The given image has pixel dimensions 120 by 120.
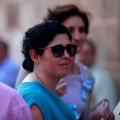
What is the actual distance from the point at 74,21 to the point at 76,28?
2.4 inches

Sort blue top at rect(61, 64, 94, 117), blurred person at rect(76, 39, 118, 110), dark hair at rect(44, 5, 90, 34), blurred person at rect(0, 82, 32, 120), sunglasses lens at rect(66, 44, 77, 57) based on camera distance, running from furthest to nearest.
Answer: blurred person at rect(76, 39, 118, 110), dark hair at rect(44, 5, 90, 34), blue top at rect(61, 64, 94, 117), sunglasses lens at rect(66, 44, 77, 57), blurred person at rect(0, 82, 32, 120)

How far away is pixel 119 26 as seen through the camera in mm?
5992

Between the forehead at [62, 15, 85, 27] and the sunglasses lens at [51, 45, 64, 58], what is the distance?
1028 mm

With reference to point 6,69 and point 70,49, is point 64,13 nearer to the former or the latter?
point 70,49

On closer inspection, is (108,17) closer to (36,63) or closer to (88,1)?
(88,1)

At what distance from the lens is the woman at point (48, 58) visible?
2729 mm

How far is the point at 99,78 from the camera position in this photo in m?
5.66

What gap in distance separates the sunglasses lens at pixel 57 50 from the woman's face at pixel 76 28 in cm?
100

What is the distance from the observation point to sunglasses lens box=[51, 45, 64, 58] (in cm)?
277

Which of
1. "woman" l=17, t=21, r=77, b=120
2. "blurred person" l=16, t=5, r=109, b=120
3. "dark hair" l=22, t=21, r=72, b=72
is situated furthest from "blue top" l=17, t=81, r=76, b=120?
"blurred person" l=16, t=5, r=109, b=120

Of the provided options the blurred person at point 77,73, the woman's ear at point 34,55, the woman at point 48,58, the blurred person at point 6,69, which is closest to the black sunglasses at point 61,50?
the woman at point 48,58

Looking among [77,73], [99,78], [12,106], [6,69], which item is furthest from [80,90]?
[6,69]

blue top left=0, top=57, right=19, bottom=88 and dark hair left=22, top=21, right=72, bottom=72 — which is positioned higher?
dark hair left=22, top=21, right=72, bottom=72

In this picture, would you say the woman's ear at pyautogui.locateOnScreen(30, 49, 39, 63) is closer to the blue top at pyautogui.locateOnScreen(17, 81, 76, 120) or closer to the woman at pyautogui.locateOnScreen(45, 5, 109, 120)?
the blue top at pyautogui.locateOnScreen(17, 81, 76, 120)
